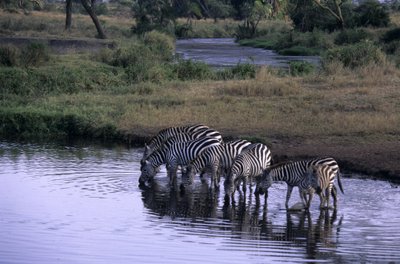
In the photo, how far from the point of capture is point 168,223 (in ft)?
49.4

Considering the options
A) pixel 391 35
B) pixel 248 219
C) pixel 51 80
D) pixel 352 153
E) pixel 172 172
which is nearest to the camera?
pixel 248 219

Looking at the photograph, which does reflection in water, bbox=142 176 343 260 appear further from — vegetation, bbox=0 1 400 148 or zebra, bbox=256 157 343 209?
vegetation, bbox=0 1 400 148

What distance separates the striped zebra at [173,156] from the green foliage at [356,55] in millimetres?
18338

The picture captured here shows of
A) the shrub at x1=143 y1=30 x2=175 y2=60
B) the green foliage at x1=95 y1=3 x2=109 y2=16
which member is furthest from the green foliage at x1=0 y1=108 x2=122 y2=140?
the green foliage at x1=95 y1=3 x2=109 y2=16

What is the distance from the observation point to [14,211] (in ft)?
51.4

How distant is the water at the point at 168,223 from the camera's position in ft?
42.5

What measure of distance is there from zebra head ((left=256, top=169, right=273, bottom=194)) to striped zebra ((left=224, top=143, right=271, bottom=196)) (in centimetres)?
33

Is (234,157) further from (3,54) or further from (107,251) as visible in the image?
(3,54)

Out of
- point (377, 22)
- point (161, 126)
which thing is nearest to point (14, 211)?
point (161, 126)

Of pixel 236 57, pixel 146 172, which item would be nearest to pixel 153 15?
pixel 236 57

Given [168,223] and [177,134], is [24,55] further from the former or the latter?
[168,223]

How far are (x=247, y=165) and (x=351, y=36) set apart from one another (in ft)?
128

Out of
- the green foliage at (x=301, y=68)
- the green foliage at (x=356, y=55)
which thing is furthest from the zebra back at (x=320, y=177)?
the green foliage at (x=356, y=55)

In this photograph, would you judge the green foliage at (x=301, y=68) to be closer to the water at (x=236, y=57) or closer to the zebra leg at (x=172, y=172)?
the water at (x=236, y=57)
